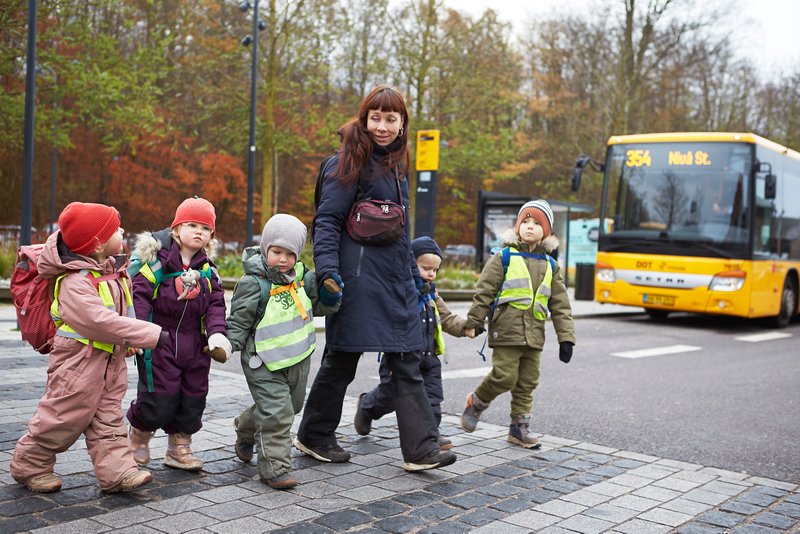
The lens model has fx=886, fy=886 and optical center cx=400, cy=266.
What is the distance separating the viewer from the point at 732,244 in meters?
14.4

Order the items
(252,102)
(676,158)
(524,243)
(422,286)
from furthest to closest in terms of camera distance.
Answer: (252,102), (676,158), (524,243), (422,286)

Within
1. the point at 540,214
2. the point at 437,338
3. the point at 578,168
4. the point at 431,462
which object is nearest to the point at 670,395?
the point at 540,214

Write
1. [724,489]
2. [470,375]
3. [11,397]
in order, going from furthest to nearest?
[470,375] → [11,397] → [724,489]

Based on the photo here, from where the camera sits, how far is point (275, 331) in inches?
175

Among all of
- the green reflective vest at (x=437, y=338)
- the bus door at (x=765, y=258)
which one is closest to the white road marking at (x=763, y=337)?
the bus door at (x=765, y=258)

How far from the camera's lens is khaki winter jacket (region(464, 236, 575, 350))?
5535 millimetres

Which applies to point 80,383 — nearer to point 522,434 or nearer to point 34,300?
point 34,300

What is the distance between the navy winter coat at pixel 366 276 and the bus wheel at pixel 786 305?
13284 mm

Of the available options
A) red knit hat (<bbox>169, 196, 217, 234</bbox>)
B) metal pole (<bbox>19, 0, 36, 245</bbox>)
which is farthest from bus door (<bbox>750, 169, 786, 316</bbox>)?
red knit hat (<bbox>169, 196, 217, 234</bbox>)

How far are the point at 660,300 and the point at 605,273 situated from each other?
1170 millimetres

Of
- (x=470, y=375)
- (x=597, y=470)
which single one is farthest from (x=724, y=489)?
(x=470, y=375)

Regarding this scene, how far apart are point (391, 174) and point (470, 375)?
4.33 metres

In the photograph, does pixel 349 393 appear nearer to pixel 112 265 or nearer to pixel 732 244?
pixel 112 265

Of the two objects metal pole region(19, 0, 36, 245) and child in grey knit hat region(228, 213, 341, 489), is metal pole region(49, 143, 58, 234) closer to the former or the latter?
metal pole region(19, 0, 36, 245)
